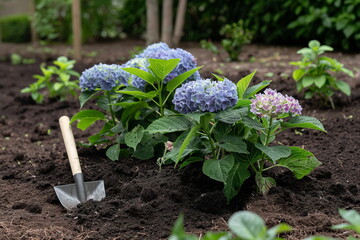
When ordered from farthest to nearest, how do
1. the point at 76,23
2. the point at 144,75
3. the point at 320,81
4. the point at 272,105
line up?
the point at 76,23 < the point at 320,81 < the point at 144,75 < the point at 272,105

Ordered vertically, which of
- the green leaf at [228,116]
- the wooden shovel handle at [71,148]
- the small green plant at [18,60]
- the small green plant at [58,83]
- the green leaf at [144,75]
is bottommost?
the small green plant at [18,60]

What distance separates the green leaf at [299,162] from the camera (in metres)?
2.60

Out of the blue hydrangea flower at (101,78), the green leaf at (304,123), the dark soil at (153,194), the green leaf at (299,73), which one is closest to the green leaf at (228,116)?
the green leaf at (304,123)

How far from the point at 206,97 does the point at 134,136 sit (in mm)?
704

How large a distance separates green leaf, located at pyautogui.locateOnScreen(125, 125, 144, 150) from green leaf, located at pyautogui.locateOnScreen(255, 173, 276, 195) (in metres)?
0.66

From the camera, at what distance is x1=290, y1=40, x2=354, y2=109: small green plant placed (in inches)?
165

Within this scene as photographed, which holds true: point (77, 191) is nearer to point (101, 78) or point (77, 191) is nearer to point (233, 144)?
point (101, 78)

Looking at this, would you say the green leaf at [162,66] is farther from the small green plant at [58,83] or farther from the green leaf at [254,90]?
the small green plant at [58,83]

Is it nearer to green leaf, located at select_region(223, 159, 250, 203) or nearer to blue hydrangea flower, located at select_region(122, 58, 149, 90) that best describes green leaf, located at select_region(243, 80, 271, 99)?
green leaf, located at select_region(223, 159, 250, 203)

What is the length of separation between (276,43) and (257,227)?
657cm

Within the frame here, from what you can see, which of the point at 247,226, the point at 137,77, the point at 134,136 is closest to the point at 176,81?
the point at 137,77

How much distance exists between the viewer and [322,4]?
6.67 m

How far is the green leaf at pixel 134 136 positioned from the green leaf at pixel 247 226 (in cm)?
157

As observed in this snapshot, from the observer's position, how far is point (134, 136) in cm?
293
